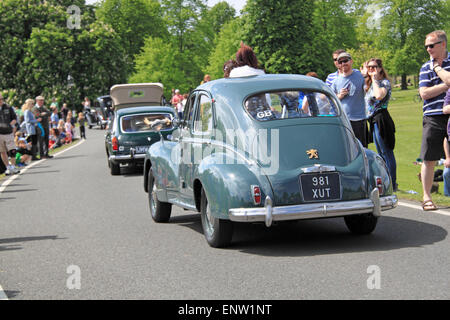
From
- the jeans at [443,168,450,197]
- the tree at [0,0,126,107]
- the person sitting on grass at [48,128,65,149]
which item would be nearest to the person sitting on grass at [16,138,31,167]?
the person sitting on grass at [48,128,65,149]

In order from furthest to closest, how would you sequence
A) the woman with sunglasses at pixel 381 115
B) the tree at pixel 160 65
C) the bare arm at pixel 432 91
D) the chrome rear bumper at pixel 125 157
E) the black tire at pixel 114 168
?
1. the tree at pixel 160 65
2. the black tire at pixel 114 168
3. the chrome rear bumper at pixel 125 157
4. the woman with sunglasses at pixel 381 115
5. the bare arm at pixel 432 91

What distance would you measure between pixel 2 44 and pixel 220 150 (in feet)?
217

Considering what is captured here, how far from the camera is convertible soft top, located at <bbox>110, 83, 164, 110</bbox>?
89.4 ft

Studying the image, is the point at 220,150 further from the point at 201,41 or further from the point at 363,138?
the point at 201,41

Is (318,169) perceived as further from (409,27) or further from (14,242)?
(409,27)

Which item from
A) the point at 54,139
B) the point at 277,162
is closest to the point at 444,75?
the point at 277,162

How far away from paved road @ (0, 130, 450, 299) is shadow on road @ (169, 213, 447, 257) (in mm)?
11

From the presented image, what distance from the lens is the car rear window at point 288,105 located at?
26.5 feet

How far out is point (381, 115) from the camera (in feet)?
38.3

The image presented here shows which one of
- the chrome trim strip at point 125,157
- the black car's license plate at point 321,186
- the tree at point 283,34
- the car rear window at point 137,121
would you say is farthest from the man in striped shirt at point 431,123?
the tree at point 283,34

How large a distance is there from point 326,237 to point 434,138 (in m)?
2.42

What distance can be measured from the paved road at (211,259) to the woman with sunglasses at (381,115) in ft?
5.89

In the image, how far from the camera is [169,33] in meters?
91.6

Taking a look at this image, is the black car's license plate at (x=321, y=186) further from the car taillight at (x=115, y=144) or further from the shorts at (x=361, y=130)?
the car taillight at (x=115, y=144)
